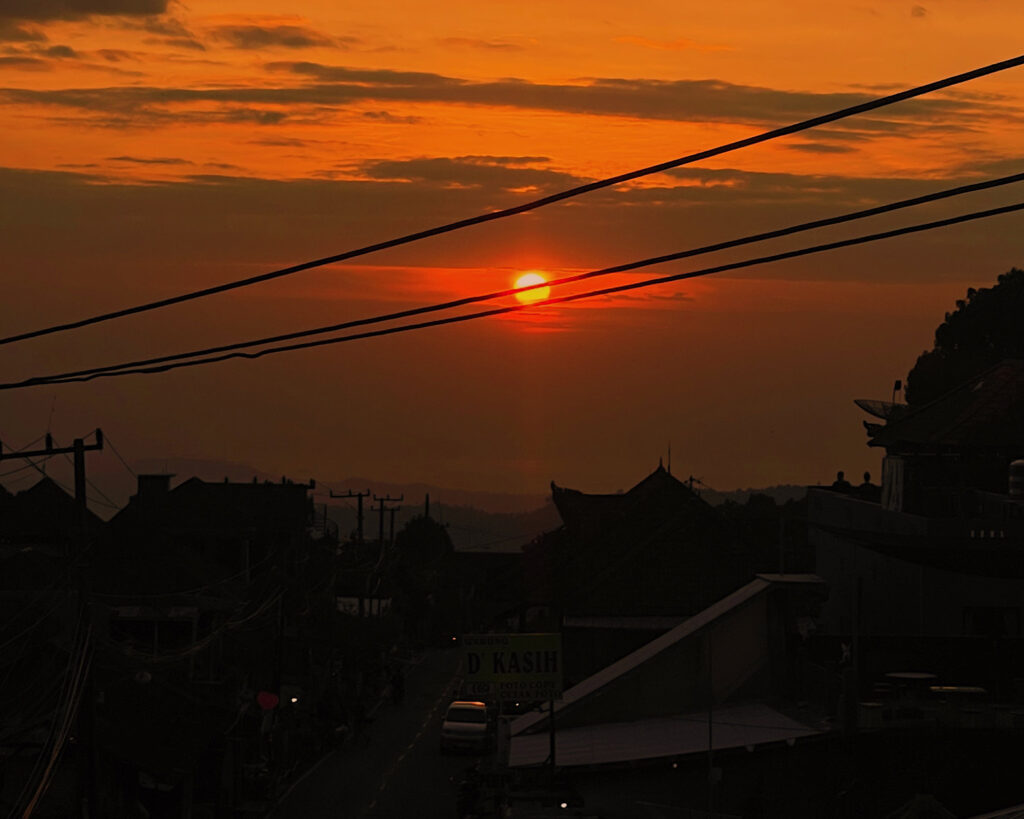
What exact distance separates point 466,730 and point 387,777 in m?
4.98

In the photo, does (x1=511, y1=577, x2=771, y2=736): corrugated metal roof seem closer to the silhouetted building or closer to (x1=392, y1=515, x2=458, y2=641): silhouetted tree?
the silhouetted building

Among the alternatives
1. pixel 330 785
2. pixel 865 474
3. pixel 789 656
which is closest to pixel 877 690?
pixel 789 656

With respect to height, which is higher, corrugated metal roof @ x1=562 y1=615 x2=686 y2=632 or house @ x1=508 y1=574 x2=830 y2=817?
house @ x1=508 y1=574 x2=830 y2=817

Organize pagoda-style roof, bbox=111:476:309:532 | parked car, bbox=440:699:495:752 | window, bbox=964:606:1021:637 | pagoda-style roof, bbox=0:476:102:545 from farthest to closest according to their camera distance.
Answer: pagoda-style roof, bbox=111:476:309:532, pagoda-style roof, bbox=0:476:102:545, parked car, bbox=440:699:495:752, window, bbox=964:606:1021:637

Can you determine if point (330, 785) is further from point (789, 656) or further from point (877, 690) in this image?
point (877, 690)

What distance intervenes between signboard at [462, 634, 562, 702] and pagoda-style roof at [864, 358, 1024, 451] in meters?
16.6

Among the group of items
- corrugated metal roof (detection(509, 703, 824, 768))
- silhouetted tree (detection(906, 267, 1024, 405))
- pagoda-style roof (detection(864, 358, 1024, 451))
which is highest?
silhouetted tree (detection(906, 267, 1024, 405))

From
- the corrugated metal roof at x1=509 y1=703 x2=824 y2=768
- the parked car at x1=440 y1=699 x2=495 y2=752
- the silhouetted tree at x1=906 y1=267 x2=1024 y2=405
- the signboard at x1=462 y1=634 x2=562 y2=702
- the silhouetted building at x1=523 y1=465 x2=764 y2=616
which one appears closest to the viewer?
the corrugated metal roof at x1=509 y1=703 x2=824 y2=768

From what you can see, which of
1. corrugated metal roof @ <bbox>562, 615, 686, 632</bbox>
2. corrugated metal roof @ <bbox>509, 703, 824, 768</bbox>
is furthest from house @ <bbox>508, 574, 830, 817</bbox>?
corrugated metal roof @ <bbox>562, 615, 686, 632</bbox>

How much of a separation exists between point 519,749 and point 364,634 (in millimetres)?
42428

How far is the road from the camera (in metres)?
36.6

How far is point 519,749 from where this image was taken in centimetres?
3170

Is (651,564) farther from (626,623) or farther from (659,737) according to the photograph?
(659,737)

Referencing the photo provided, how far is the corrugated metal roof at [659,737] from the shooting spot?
90.4 feet
